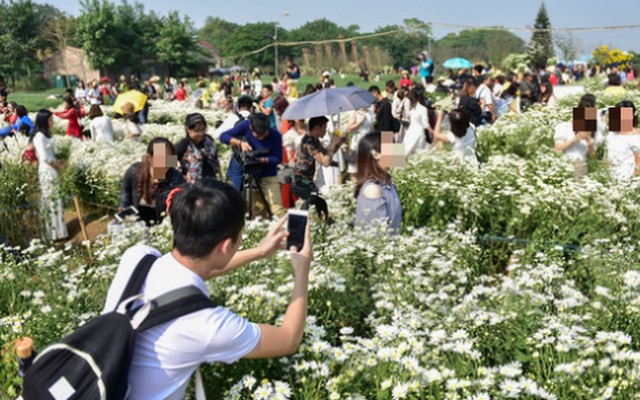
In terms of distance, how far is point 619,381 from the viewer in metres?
2.85

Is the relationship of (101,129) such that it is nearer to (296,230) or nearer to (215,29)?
(296,230)

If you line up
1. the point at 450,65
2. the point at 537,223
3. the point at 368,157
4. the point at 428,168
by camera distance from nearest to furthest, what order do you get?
1. the point at 368,157
2. the point at 537,223
3. the point at 428,168
4. the point at 450,65

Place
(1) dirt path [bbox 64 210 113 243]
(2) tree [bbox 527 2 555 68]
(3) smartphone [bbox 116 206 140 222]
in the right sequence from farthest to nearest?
(2) tree [bbox 527 2 555 68]
(1) dirt path [bbox 64 210 113 243]
(3) smartphone [bbox 116 206 140 222]

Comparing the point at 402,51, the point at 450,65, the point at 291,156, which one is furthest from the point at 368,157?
the point at 402,51

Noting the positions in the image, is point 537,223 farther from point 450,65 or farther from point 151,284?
point 450,65

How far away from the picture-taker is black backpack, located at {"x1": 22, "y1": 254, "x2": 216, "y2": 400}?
197 cm

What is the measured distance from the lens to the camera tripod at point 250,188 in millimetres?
7117

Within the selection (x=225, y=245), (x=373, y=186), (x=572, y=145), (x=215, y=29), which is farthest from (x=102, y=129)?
(x=215, y=29)

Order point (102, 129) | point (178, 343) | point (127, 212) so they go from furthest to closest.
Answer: point (102, 129)
point (127, 212)
point (178, 343)

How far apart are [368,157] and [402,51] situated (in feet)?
331

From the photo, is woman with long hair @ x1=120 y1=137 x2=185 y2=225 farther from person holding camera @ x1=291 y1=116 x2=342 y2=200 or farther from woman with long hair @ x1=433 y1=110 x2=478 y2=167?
woman with long hair @ x1=433 y1=110 x2=478 y2=167

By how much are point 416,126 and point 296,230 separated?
287 inches

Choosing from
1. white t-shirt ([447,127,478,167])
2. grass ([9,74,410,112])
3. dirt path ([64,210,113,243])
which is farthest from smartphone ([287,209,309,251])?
grass ([9,74,410,112])

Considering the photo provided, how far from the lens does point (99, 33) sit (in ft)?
261
